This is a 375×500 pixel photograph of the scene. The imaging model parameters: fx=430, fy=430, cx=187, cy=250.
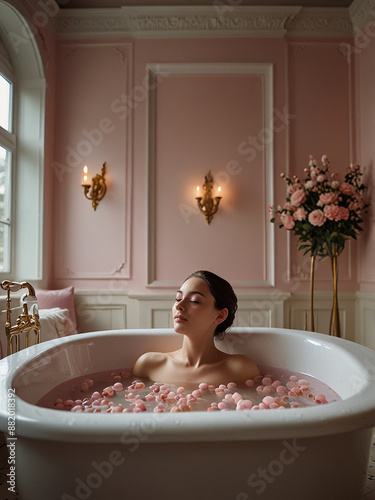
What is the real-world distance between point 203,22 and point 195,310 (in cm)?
261

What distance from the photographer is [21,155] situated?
3.25m

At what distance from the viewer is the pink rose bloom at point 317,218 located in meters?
2.91

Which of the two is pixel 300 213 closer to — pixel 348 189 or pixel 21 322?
pixel 348 189

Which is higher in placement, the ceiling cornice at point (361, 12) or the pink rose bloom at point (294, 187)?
the ceiling cornice at point (361, 12)

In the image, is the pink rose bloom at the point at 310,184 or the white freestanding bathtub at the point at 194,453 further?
the pink rose bloom at the point at 310,184

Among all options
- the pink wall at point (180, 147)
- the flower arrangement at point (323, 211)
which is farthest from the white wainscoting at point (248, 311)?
the flower arrangement at point (323, 211)

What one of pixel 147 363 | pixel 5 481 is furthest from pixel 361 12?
pixel 5 481

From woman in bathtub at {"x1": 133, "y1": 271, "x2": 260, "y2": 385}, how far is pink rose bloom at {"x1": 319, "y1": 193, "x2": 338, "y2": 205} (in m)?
1.37

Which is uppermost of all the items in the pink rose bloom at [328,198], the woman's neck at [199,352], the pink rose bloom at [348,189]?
the pink rose bloom at [348,189]

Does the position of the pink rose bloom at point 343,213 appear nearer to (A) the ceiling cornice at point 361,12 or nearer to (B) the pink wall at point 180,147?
(B) the pink wall at point 180,147

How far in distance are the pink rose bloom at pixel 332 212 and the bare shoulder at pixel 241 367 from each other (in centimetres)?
141

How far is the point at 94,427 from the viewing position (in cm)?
90

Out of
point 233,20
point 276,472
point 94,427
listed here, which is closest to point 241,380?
point 276,472

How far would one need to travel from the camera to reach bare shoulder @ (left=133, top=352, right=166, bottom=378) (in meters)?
1.93
